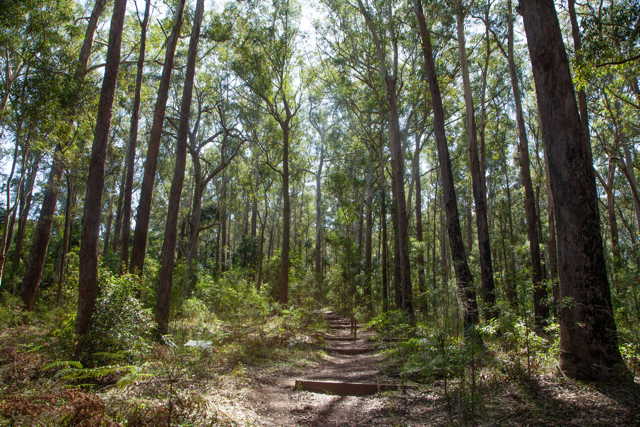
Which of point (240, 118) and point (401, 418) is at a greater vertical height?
point (240, 118)

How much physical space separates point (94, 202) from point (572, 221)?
24.0 feet

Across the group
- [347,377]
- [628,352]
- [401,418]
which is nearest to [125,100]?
[347,377]

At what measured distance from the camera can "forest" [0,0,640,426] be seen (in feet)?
14.5

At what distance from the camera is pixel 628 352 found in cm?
483

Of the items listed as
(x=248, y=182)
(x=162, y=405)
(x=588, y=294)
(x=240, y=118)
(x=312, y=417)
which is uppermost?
(x=240, y=118)

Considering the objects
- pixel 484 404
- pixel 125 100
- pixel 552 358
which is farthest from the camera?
pixel 125 100

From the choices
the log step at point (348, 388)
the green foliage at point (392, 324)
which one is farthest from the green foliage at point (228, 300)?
the log step at point (348, 388)

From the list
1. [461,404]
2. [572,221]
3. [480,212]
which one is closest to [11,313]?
[461,404]

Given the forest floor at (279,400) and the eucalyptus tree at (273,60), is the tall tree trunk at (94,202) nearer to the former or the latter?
the forest floor at (279,400)

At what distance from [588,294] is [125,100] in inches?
747

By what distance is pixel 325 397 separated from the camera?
18.4 ft

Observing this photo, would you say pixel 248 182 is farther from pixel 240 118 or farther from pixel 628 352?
pixel 628 352

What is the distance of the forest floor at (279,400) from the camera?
10.8 ft

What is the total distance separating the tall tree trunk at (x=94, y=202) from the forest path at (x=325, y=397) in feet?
9.74
